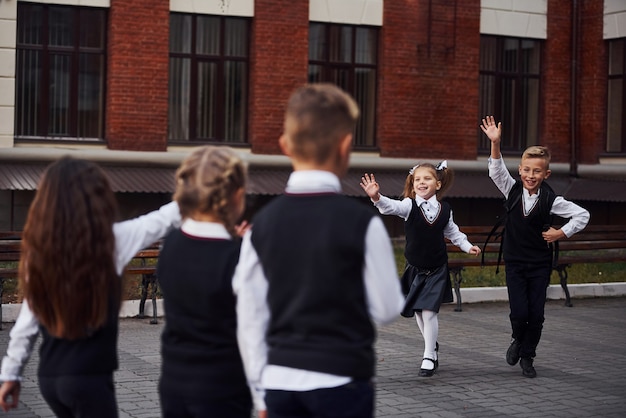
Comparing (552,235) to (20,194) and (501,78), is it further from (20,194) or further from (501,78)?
(501,78)

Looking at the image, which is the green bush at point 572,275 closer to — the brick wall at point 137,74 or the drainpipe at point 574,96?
the brick wall at point 137,74

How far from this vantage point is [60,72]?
66.3ft

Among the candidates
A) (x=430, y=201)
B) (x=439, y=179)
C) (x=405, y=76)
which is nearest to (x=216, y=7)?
(x=405, y=76)

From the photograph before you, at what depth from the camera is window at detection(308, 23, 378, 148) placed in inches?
871

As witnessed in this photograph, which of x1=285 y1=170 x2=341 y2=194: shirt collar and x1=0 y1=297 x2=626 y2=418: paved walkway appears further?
x1=0 y1=297 x2=626 y2=418: paved walkway

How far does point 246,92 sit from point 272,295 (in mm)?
18101

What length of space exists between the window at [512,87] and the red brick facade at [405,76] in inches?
10.2

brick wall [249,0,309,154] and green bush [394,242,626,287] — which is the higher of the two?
brick wall [249,0,309,154]

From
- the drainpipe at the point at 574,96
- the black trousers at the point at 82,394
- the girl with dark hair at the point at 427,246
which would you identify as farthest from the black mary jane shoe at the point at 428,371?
the drainpipe at the point at 574,96

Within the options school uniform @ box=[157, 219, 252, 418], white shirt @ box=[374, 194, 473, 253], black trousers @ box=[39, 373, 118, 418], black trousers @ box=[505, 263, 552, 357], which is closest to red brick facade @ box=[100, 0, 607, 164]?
white shirt @ box=[374, 194, 473, 253]

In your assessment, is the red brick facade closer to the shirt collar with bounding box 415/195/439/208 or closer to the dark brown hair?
the shirt collar with bounding box 415/195/439/208

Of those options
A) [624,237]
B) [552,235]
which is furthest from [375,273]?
[624,237]

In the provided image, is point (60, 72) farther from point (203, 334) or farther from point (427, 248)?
point (203, 334)

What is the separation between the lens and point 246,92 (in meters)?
21.7
